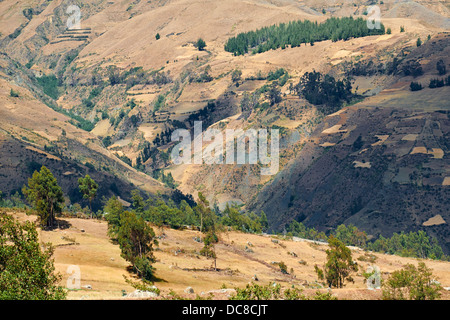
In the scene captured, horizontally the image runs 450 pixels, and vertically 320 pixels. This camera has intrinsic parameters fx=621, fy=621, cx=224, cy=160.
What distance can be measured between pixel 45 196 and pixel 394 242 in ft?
334

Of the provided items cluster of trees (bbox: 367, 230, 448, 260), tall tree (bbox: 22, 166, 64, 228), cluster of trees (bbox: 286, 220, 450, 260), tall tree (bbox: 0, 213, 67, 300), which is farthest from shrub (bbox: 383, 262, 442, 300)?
cluster of trees (bbox: 367, 230, 448, 260)

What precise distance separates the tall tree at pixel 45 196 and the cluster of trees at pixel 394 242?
7483cm

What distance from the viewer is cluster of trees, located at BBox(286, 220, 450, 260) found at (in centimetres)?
16575

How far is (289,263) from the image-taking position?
395 feet

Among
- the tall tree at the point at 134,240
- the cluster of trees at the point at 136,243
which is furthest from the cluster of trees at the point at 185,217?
the tall tree at the point at 134,240

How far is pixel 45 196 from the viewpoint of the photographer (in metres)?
110

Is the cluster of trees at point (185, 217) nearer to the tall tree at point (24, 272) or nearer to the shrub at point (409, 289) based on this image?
the shrub at point (409, 289)

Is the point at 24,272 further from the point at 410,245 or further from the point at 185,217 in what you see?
the point at 410,245

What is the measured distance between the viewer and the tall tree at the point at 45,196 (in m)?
108

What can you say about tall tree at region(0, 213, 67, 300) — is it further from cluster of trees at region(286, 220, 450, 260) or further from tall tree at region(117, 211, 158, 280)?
cluster of trees at region(286, 220, 450, 260)

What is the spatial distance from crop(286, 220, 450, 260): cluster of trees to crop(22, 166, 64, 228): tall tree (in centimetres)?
7483
